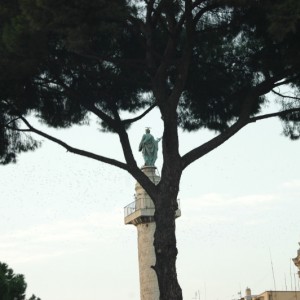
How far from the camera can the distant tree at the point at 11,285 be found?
15.0 metres

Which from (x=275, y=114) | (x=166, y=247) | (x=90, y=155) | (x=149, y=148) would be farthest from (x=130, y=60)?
(x=149, y=148)

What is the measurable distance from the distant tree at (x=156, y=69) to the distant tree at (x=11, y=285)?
3532 mm

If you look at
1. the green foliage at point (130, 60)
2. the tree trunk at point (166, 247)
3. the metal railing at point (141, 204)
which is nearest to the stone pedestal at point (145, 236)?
the metal railing at point (141, 204)

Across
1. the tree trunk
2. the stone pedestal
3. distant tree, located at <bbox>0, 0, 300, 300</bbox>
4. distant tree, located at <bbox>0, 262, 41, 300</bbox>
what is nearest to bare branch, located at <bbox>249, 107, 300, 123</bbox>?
distant tree, located at <bbox>0, 0, 300, 300</bbox>

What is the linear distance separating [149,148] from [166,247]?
11247 millimetres

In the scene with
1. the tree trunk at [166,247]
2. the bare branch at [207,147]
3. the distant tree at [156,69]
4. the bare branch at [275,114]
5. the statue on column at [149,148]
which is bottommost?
the tree trunk at [166,247]

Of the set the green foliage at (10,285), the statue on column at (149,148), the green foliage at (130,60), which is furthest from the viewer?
the statue on column at (149,148)

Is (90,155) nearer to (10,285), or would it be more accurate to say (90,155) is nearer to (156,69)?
(156,69)

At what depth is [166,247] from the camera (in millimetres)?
9875

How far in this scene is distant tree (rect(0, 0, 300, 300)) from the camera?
9.63 m

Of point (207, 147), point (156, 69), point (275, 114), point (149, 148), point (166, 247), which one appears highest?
point (149, 148)

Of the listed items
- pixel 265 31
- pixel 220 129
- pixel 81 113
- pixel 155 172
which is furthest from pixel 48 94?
pixel 155 172

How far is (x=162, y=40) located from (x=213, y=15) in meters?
1.05

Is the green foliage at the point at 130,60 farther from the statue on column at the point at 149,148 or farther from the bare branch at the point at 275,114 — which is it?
the statue on column at the point at 149,148
